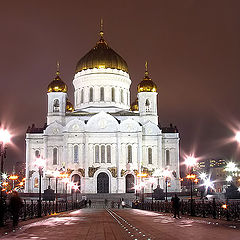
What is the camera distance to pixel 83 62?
78.4 metres

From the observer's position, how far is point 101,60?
253ft

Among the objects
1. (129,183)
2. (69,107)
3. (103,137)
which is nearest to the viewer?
(129,183)

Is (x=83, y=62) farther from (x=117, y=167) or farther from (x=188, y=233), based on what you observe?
(x=188, y=233)

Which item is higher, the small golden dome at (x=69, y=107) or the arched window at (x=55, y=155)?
the small golden dome at (x=69, y=107)

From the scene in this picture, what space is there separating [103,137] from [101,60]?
14.3 meters

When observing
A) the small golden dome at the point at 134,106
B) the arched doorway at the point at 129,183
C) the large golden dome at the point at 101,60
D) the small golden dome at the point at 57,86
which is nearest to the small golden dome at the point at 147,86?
the large golden dome at the point at 101,60

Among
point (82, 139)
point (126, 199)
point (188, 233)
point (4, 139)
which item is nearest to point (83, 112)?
point (82, 139)

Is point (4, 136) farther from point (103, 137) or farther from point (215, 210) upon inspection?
point (103, 137)

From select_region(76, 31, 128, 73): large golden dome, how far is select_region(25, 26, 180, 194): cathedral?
170 mm

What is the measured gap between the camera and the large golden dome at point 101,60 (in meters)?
77.2

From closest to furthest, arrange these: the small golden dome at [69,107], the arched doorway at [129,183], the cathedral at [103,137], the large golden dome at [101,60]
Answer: the cathedral at [103,137]
the arched doorway at [129,183]
the large golden dome at [101,60]
the small golden dome at [69,107]

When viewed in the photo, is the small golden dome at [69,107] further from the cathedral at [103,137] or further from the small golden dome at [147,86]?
the small golden dome at [147,86]

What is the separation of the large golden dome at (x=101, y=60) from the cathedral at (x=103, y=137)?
0.17m

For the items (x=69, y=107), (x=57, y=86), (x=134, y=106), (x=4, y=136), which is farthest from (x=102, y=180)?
(x=4, y=136)
